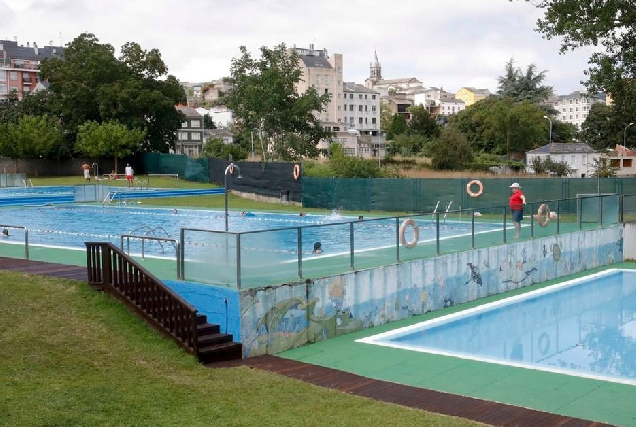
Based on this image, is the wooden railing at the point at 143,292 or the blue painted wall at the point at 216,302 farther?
the blue painted wall at the point at 216,302

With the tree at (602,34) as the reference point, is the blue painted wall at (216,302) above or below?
below

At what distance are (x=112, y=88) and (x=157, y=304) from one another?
55077 millimetres

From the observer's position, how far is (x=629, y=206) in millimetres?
26703

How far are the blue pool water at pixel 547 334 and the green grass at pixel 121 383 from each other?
3.97 meters

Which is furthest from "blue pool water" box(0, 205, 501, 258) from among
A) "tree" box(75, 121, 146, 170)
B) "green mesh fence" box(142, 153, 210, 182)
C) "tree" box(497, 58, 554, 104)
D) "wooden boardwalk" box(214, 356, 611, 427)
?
"tree" box(497, 58, 554, 104)

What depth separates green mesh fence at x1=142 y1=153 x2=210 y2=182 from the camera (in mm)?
55375

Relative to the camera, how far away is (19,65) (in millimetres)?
142625

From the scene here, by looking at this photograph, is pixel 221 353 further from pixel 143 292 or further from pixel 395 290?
pixel 395 290

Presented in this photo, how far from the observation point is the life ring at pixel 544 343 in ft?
47.1

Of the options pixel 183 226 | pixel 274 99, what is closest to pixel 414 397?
pixel 183 226

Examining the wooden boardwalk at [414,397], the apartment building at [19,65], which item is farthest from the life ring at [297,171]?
the apartment building at [19,65]

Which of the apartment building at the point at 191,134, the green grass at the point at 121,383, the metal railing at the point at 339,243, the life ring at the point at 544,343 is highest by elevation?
the apartment building at the point at 191,134

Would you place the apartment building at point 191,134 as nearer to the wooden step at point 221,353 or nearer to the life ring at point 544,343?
the life ring at point 544,343

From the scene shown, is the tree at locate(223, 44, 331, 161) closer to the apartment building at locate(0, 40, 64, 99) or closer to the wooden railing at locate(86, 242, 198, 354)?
the wooden railing at locate(86, 242, 198, 354)
